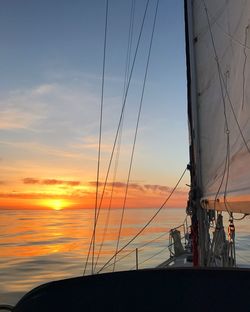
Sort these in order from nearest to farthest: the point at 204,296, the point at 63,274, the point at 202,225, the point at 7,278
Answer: the point at 204,296 → the point at 202,225 → the point at 7,278 → the point at 63,274

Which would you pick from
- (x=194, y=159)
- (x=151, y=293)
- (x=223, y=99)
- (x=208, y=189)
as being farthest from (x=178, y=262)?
(x=151, y=293)

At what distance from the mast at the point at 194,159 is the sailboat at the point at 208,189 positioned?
0.01 metres

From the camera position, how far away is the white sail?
4.15 m

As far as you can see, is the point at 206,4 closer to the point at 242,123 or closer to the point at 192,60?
the point at 192,60

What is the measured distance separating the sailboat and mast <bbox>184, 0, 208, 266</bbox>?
0.5 inches

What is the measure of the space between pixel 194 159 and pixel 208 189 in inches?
29.7

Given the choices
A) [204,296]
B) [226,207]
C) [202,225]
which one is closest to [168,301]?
[204,296]

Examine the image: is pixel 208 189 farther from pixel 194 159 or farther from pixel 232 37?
pixel 232 37

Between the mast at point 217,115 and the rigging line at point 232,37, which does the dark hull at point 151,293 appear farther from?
the rigging line at point 232,37

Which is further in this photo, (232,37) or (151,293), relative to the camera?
(232,37)

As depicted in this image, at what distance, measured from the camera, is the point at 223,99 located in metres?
5.09

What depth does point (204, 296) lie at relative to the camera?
2654mm

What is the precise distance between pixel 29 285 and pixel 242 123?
41.8 ft

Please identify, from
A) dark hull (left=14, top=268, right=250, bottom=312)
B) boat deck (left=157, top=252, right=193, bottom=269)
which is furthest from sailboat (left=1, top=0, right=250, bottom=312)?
boat deck (left=157, top=252, right=193, bottom=269)
